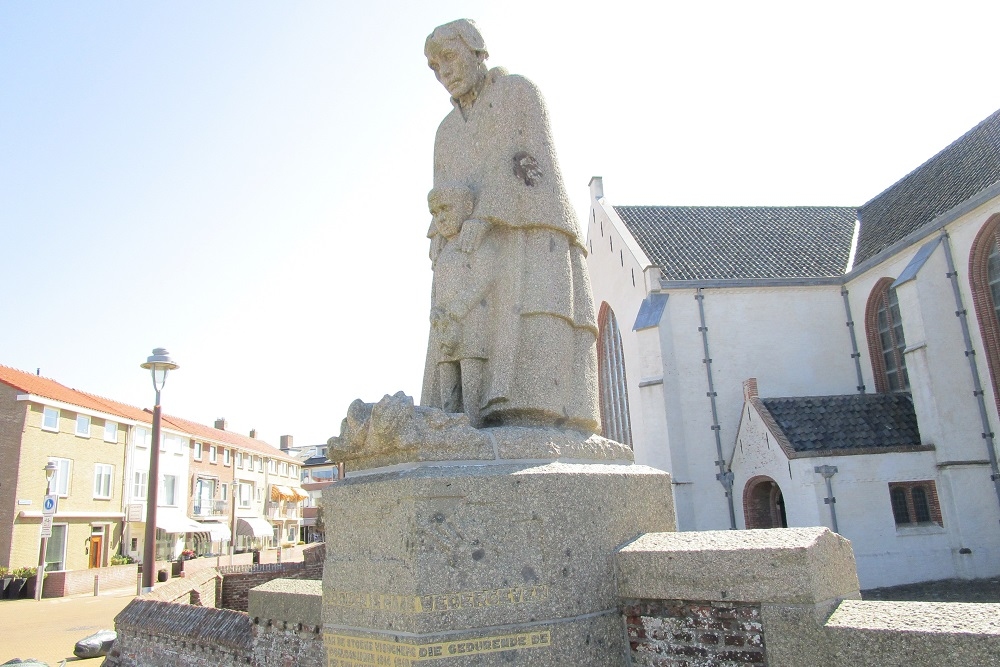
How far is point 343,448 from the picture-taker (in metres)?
4.20

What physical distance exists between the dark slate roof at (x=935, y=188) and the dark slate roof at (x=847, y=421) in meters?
5.20

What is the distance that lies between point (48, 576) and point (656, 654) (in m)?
26.9

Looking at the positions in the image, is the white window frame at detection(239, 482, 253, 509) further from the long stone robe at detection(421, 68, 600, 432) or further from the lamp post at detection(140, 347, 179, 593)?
the long stone robe at detection(421, 68, 600, 432)

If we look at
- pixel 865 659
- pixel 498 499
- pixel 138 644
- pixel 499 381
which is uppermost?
pixel 499 381

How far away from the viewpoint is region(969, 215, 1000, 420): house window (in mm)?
18078

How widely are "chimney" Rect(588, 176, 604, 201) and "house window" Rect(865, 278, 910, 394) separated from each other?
10895 mm

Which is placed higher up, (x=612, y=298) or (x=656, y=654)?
(x=612, y=298)

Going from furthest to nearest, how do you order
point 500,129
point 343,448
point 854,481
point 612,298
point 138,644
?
1. point 612,298
2. point 854,481
3. point 138,644
4. point 500,129
5. point 343,448

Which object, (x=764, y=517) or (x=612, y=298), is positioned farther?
(x=612, y=298)

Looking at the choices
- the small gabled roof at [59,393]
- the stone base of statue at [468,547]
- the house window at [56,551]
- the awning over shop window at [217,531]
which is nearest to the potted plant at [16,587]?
the house window at [56,551]

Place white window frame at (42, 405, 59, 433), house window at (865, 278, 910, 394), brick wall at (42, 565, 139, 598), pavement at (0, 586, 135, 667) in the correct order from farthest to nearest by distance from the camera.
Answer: white window frame at (42, 405, 59, 433), brick wall at (42, 565, 139, 598), house window at (865, 278, 910, 394), pavement at (0, 586, 135, 667)

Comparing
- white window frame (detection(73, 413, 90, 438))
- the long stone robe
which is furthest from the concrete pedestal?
white window frame (detection(73, 413, 90, 438))

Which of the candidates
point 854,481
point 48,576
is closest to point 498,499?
point 854,481

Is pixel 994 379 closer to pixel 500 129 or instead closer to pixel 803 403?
pixel 803 403
